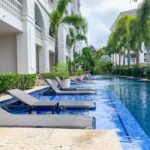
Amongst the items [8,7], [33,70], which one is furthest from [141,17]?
[8,7]

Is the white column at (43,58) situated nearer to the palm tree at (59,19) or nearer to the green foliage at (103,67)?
the palm tree at (59,19)

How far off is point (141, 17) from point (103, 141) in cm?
2513

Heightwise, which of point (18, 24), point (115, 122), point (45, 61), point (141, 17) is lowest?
point (115, 122)

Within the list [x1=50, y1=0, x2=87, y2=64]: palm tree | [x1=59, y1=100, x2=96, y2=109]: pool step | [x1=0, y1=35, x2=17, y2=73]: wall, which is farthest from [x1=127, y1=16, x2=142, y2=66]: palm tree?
[x1=59, y1=100, x2=96, y2=109]: pool step

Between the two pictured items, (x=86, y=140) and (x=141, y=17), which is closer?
(x=86, y=140)

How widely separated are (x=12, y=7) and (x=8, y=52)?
145 inches

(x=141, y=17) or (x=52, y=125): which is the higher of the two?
(x=141, y=17)

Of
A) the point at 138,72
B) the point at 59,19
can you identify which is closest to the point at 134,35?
the point at 138,72

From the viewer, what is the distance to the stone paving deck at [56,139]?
12.6 ft

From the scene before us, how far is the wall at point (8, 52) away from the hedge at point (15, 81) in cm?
332

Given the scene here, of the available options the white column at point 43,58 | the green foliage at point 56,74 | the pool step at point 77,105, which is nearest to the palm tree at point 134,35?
the white column at point 43,58

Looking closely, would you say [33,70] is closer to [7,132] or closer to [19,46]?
[19,46]

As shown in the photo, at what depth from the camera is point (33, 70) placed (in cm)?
1945

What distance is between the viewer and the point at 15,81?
1346 cm
